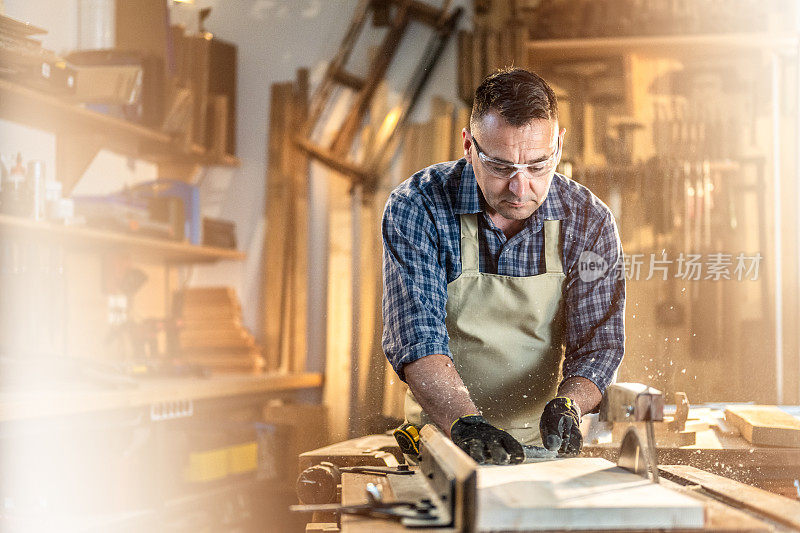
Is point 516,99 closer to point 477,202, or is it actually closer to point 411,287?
point 477,202

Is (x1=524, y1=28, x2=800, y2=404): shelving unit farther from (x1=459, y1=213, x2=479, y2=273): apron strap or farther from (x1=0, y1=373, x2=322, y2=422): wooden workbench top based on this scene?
(x1=0, y1=373, x2=322, y2=422): wooden workbench top

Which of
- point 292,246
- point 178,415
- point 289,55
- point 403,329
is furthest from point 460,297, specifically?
point 289,55

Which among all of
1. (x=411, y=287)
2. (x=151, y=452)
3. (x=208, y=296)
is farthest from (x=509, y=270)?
(x=208, y=296)

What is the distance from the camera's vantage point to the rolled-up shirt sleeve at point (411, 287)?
174cm

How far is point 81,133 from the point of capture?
3.25m

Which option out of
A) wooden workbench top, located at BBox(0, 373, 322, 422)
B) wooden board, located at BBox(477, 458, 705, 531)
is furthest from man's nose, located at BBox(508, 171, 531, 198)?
wooden workbench top, located at BBox(0, 373, 322, 422)

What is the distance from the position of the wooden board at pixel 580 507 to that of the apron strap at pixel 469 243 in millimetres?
807

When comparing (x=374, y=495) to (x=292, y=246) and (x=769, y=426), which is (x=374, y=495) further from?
(x=292, y=246)

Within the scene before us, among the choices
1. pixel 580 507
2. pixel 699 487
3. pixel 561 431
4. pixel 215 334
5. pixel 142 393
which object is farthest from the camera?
Answer: pixel 215 334

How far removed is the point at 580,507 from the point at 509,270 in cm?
97

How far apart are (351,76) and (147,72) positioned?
97cm

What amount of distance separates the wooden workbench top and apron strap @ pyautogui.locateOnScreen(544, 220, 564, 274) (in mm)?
1441

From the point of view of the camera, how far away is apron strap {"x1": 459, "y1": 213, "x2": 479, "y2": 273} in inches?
77.0

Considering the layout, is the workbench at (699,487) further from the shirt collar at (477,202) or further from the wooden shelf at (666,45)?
the wooden shelf at (666,45)
